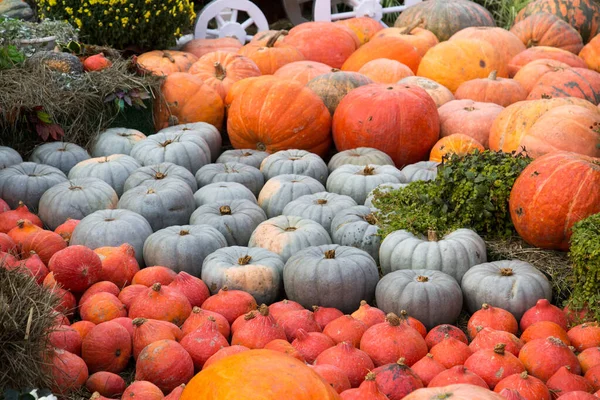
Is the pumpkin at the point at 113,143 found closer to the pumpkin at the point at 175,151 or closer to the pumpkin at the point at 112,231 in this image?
the pumpkin at the point at 175,151

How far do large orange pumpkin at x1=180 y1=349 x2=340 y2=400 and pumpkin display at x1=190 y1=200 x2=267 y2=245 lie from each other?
319 cm

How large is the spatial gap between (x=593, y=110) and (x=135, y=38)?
5.31m

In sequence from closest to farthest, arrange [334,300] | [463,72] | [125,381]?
[125,381]
[334,300]
[463,72]

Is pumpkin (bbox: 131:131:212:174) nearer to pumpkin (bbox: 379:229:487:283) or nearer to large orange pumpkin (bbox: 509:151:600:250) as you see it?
pumpkin (bbox: 379:229:487:283)

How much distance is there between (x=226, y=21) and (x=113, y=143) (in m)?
4.80

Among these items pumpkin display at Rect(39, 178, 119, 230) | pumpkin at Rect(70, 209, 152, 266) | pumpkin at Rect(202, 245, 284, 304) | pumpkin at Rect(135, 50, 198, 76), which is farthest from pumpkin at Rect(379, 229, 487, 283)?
pumpkin at Rect(135, 50, 198, 76)

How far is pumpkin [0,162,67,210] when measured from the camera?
632 cm

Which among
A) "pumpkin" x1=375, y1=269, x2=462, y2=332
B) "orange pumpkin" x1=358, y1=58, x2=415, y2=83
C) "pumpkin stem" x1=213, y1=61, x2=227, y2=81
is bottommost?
"pumpkin" x1=375, y1=269, x2=462, y2=332

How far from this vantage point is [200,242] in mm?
5426

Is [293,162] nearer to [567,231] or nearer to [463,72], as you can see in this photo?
[567,231]

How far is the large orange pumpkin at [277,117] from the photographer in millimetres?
7695

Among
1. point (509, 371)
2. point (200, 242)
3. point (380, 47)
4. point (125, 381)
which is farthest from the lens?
point (380, 47)

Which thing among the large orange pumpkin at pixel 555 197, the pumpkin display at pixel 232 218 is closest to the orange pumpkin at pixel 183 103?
the pumpkin display at pixel 232 218

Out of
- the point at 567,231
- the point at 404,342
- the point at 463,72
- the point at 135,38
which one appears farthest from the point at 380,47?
the point at 404,342
